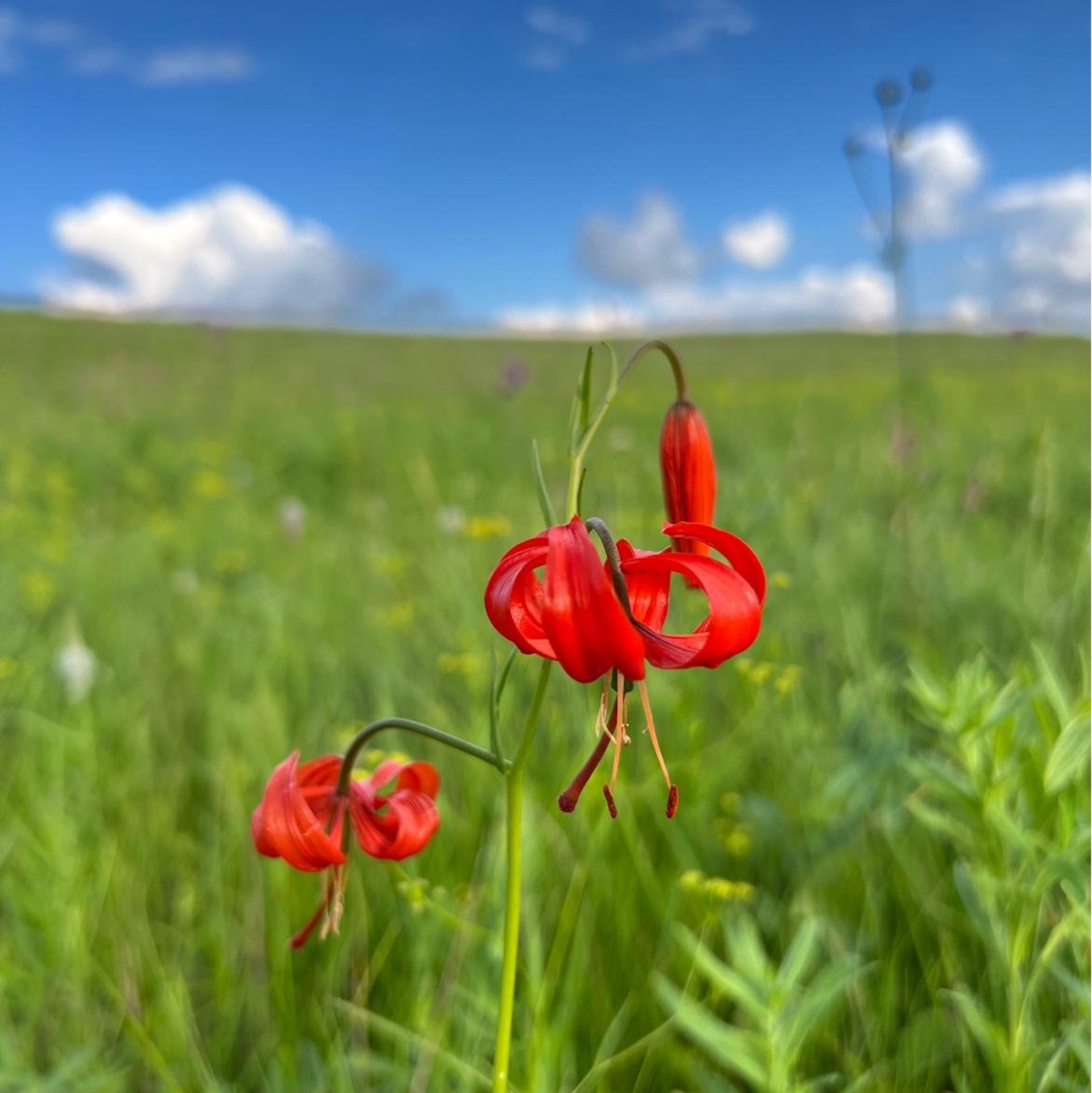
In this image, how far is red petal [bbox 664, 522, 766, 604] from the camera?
1.91ft

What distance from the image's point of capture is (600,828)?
1.46 metres

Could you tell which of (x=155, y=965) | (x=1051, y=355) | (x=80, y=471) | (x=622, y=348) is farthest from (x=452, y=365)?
(x=155, y=965)

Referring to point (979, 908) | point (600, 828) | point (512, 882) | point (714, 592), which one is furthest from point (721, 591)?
point (600, 828)

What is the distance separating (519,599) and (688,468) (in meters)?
0.28

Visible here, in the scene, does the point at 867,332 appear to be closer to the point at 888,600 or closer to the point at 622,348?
the point at 622,348

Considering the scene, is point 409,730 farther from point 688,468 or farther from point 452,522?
point 452,522

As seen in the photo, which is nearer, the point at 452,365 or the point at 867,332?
the point at 452,365

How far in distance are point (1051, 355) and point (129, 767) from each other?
9.53 meters

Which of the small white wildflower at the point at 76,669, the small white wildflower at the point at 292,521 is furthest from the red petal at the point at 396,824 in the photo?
the small white wildflower at the point at 292,521

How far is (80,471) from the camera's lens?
5.95m

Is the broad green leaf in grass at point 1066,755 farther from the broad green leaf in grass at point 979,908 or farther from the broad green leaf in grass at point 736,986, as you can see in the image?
the broad green leaf in grass at point 736,986

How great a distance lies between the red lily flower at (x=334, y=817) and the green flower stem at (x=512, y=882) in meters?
0.13

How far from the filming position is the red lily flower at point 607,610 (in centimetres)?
56

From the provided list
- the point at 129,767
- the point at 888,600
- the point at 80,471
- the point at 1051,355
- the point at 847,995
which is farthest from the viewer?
the point at 1051,355
